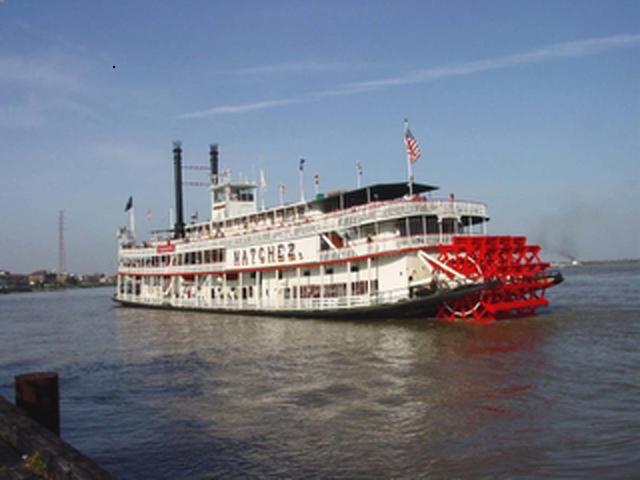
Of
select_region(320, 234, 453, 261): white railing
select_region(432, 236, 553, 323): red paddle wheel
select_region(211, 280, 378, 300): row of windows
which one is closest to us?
select_region(432, 236, 553, 323): red paddle wheel

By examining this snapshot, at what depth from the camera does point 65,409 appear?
14195 millimetres

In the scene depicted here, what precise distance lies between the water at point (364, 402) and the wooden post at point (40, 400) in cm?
122

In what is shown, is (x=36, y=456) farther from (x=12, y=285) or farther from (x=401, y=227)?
(x=12, y=285)

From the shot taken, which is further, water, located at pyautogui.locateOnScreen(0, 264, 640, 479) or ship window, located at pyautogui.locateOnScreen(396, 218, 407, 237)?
ship window, located at pyautogui.locateOnScreen(396, 218, 407, 237)

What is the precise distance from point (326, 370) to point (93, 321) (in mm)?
26958

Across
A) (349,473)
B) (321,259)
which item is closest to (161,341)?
(321,259)

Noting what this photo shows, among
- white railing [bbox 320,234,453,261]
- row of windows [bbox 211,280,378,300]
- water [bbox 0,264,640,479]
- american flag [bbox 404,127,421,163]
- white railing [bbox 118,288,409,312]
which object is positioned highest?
american flag [bbox 404,127,421,163]

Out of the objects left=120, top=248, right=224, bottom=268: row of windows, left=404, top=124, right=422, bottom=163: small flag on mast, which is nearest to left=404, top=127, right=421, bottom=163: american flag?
left=404, top=124, right=422, bottom=163: small flag on mast

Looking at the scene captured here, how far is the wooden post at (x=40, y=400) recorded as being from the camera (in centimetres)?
976

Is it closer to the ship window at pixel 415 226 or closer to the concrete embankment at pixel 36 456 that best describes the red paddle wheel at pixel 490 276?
the ship window at pixel 415 226

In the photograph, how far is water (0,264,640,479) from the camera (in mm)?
9688

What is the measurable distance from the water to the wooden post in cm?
122

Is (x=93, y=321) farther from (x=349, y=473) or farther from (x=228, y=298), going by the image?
(x=349, y=473)

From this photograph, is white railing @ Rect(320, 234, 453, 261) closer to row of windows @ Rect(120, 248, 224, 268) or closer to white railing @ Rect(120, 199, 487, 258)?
white railing @ Rect(120, 199, 487, 258)
